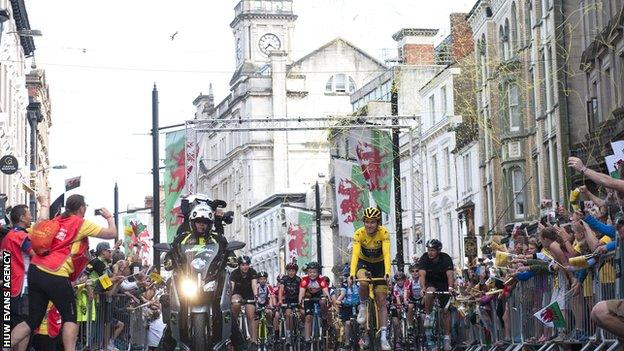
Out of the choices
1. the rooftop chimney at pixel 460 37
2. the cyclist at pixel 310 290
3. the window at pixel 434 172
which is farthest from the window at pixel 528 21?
the cyclist at pixel 310 290

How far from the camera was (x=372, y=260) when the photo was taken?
21.7m

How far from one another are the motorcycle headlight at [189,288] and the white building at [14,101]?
33.5m

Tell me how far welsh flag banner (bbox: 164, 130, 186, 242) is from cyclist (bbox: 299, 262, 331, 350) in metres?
18.1

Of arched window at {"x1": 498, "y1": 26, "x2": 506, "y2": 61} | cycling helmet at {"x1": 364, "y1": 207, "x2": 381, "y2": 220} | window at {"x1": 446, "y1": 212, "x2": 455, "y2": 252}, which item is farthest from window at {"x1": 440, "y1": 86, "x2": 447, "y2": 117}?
cycling helmet at {"x1": 364, "y1": 207, "x2": 381, "y2": 220}

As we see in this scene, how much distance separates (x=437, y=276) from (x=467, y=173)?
40606mm

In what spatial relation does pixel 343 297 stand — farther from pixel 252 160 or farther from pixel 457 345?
pixel 252 160

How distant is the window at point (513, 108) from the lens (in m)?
53.2

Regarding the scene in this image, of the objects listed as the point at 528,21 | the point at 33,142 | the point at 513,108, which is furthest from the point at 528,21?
the point at 33,142

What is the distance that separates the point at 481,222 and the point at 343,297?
3282 cm

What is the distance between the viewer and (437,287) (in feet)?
77.2

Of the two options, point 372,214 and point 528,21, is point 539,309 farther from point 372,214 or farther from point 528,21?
point 528,21

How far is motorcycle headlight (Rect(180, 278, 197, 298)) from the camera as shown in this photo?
59.0 feet

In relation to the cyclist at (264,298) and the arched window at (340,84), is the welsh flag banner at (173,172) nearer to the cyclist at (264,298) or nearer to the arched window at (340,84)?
the cyclist at (264,298)

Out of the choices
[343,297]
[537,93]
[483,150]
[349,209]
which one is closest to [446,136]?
[483,150]
